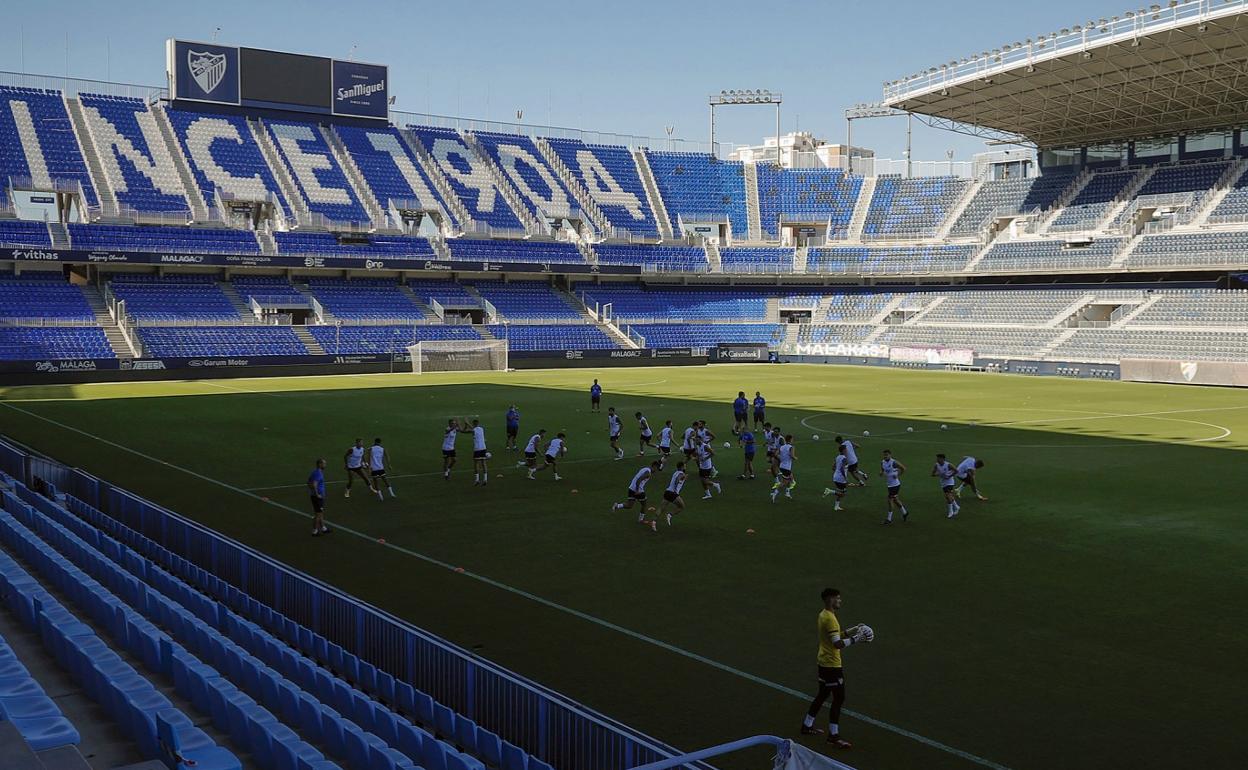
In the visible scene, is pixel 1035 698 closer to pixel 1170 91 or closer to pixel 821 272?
pixel 1170 91

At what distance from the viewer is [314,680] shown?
10219mm

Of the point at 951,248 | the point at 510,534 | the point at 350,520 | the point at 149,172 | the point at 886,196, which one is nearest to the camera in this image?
the point at 510,534

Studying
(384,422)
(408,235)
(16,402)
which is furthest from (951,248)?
(16,402)

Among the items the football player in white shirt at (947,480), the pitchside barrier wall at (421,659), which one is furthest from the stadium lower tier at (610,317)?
the pitchside barrier wall at (421,659)

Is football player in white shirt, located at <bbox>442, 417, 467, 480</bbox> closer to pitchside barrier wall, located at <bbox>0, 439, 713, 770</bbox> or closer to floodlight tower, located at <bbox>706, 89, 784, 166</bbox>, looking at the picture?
pitchside barrier wall, located at <bbox>0, 439, 713, 770</bbox>

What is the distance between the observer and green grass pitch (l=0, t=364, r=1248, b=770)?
11227 mm

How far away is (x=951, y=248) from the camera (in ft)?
268

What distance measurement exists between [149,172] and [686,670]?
6720 cm

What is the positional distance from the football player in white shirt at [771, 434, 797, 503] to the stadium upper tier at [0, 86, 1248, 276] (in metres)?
51.8

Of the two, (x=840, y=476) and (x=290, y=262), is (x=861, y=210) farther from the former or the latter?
(x=840, y=476)

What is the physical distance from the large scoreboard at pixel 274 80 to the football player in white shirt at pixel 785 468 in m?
66.1

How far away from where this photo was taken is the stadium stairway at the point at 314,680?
→ 855cm

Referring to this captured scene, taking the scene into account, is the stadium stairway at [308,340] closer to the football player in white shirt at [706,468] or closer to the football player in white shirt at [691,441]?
the football player in white shirt at [691,441]

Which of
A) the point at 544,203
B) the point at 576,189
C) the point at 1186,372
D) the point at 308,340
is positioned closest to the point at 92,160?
the point at 308,340
